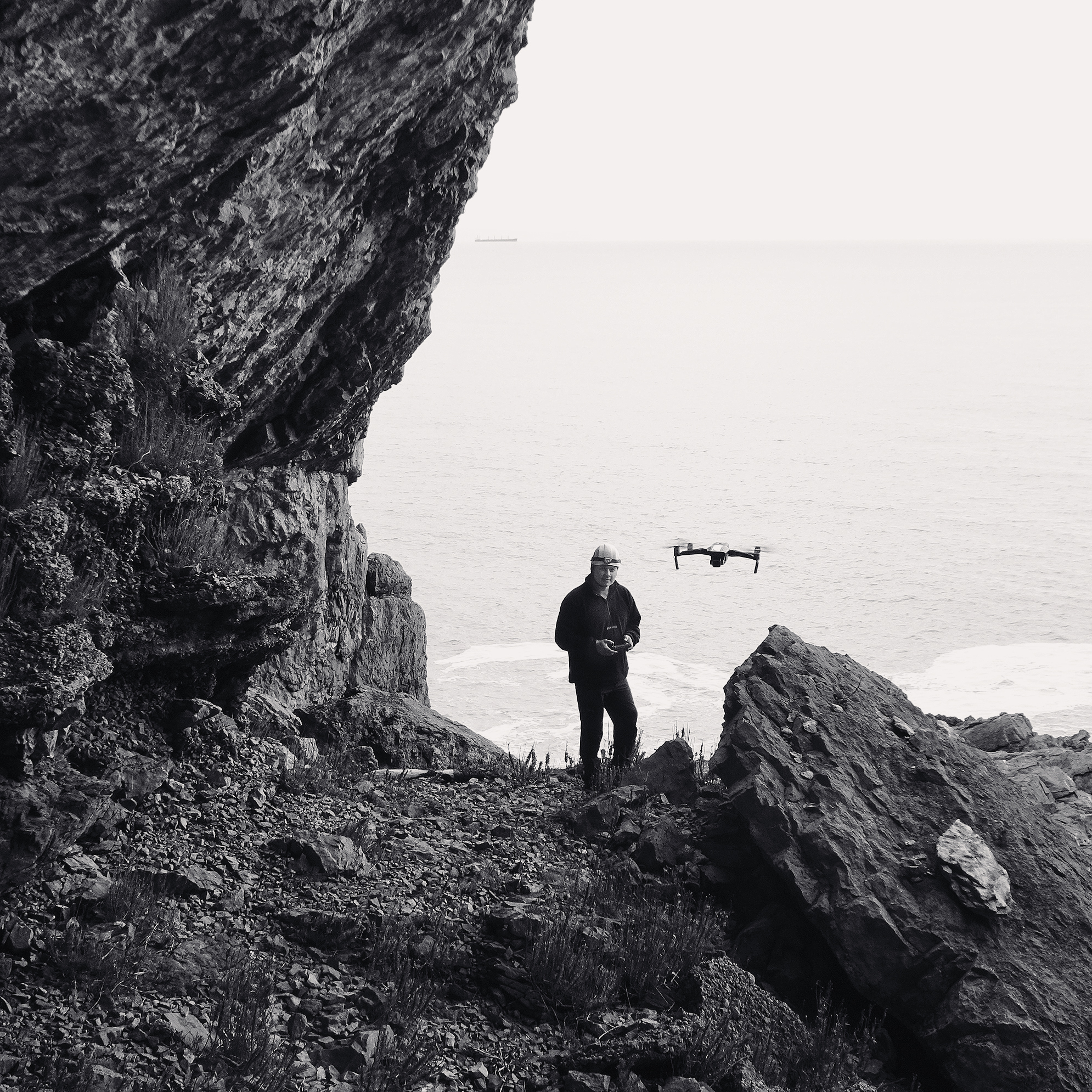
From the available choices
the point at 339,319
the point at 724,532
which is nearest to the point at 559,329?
the point at 724,532

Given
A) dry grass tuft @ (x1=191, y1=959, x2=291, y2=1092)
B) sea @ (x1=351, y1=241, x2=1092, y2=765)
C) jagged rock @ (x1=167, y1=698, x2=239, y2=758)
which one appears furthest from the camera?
sea @ (x1=351, y1=241, x2=1092, y2=765)

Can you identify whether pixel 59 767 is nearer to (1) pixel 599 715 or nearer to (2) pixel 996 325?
(1) pixel 599 715

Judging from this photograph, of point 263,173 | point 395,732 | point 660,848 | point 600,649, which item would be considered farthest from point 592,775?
point 263,173

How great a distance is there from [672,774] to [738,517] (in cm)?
5235

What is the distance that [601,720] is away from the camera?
29.8 ft

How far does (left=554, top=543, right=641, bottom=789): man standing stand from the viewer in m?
8.76

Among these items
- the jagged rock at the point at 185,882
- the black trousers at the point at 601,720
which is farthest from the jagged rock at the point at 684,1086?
→ the black trousers at the point at 601,720

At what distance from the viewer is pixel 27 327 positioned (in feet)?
20.0

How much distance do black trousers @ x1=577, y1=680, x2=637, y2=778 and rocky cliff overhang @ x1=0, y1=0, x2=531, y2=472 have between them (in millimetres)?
3683

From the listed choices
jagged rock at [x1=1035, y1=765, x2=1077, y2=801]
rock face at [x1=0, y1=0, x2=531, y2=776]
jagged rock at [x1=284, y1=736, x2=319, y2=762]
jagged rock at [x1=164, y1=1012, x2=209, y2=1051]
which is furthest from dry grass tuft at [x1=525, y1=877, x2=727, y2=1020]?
jagged rock at [x1=1035, y1=765, x2=1077, y2=801]

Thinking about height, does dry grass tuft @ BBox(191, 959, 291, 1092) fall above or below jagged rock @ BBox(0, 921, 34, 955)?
below

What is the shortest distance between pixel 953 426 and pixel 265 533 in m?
85.5

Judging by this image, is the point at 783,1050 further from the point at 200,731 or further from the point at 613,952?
the point at 200,731

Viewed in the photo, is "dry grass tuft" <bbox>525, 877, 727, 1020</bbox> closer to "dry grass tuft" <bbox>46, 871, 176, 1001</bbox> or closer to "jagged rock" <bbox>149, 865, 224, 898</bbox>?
"jagged rock" <bbox>149, 865, 224, 898</bbox>
